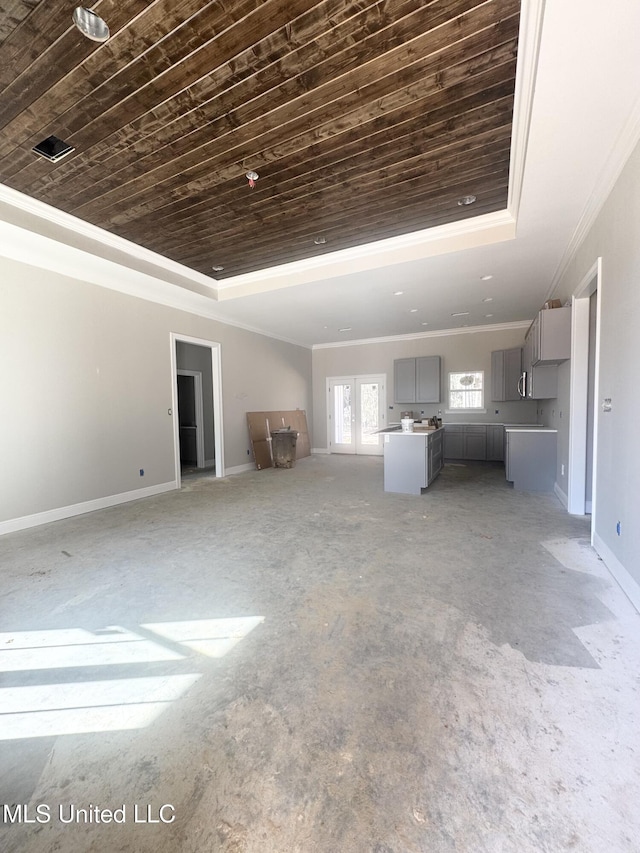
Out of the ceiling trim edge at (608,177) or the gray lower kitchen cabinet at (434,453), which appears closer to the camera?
the ceiling trim edge at (608,177)

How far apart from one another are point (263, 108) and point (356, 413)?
7.08m

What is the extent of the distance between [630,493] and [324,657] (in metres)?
2.13

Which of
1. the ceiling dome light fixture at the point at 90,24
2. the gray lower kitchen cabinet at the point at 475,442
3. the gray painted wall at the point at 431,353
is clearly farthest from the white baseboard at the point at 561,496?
the ceiling dome light fixture at the point at 90,24

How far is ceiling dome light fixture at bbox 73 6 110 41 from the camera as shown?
1.69 meters

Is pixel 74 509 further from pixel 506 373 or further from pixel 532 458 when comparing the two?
pixel 506 373

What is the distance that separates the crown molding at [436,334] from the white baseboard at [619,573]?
18.2 feet

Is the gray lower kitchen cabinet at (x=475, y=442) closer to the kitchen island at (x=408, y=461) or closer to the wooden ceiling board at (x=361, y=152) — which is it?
the kitchen island at (x=408, y=461)

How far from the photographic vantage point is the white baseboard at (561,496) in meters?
4.15

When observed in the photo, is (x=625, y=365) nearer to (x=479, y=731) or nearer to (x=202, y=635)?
(x=479, y=731)

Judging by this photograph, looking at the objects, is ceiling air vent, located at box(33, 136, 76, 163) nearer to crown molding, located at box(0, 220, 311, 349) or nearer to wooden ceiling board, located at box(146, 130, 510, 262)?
crown molding, located at box(0, 220, 311, 349)

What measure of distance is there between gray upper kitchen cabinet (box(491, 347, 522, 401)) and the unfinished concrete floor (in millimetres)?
4651

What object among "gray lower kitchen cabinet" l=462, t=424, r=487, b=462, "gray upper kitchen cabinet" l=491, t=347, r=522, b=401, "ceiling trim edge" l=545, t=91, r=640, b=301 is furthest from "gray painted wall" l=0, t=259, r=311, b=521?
"gray upper kitchen cabinet" l=491, t=347, r=522, b=401

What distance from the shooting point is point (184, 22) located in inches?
69.2

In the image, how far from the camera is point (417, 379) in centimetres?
801
